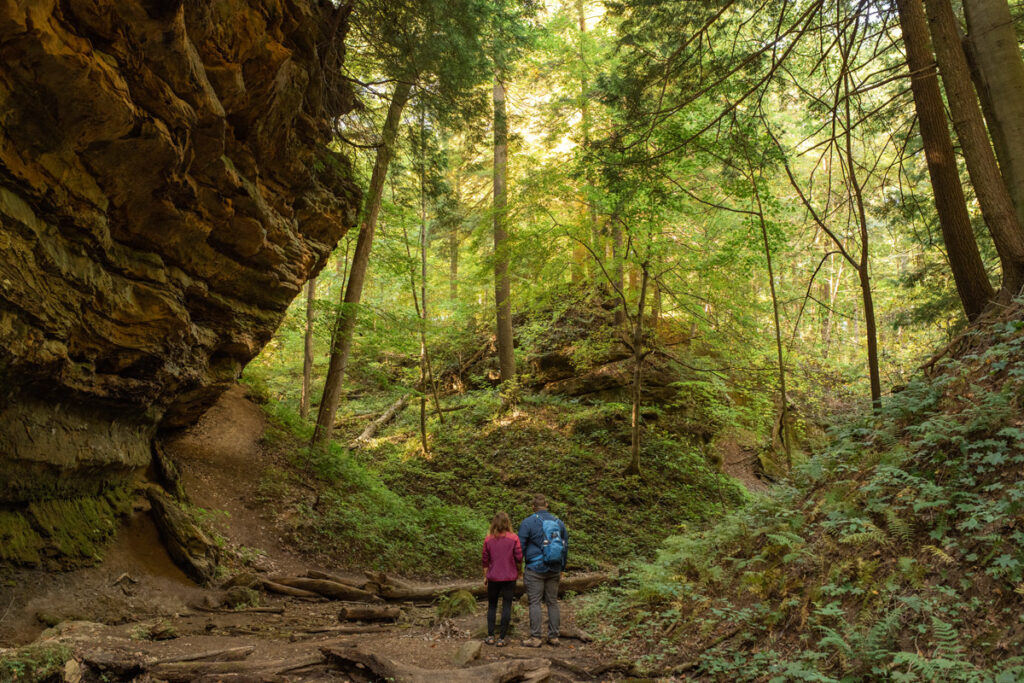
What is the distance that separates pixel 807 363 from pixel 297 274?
18.0 meters

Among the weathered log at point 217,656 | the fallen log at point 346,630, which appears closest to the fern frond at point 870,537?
the weathered log at point 217,656

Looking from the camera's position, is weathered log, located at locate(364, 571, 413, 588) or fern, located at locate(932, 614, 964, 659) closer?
fern, located at locate(932, 614, 964, 659)

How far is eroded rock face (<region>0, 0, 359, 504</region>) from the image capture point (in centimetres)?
547

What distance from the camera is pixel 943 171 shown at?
736 cm

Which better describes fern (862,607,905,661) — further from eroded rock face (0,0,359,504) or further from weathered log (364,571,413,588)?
eroded rock face (0,0,359,504)

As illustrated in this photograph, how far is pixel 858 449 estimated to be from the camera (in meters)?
6.92

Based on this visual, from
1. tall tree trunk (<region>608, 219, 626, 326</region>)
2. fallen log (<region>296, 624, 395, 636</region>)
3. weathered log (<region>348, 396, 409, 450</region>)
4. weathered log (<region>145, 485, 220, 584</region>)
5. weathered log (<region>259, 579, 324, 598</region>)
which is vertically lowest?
fallen log (<region>296, 624, 395, 636</region>)

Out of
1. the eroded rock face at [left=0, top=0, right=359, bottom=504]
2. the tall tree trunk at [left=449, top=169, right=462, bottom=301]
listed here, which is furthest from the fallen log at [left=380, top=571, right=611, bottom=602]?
the tall tree trunk at [left=449, top=169, right=462, bottom=301]

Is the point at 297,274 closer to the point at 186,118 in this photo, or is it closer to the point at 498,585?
the point at 186,118

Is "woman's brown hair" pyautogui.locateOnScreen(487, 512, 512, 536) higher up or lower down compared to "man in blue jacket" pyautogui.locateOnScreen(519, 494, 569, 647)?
higher up

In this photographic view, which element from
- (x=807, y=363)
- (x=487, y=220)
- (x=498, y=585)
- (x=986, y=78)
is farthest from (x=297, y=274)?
(x=807, y=363)

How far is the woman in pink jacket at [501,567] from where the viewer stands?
23.0 feet

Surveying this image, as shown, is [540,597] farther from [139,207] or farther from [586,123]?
[586,123]

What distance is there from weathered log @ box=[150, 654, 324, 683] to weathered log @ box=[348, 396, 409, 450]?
12980 millimetres
